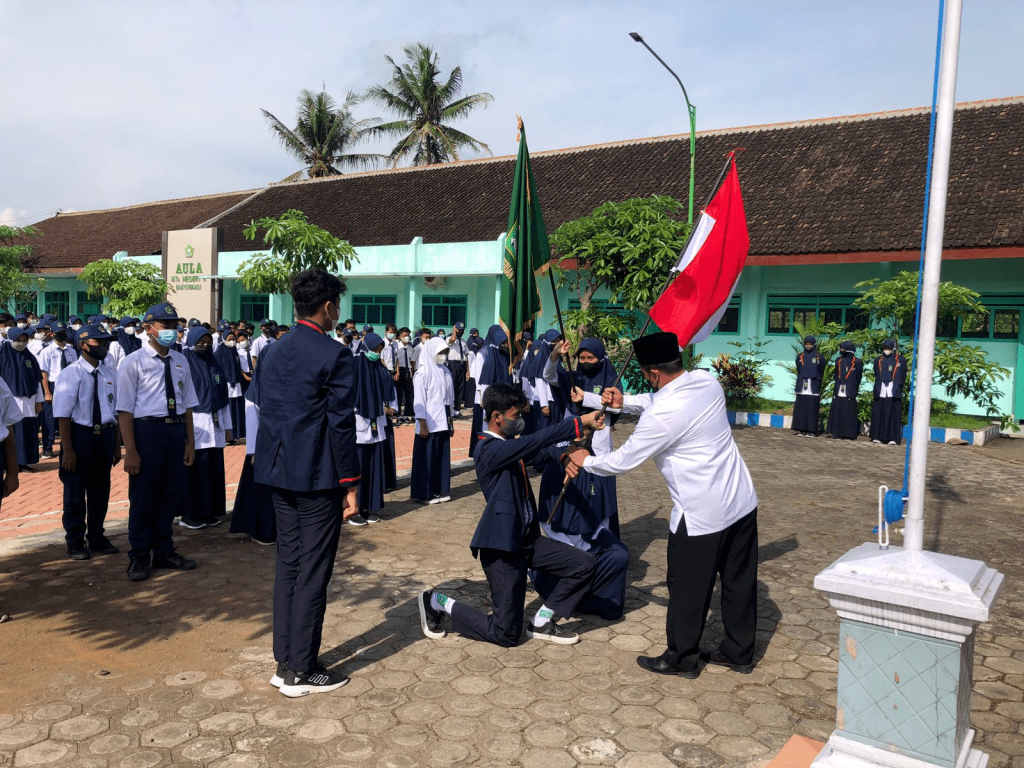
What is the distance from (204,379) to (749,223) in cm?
1406

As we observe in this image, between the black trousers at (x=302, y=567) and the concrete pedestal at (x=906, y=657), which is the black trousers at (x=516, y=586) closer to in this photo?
the black trousers at (x=302, y=567)

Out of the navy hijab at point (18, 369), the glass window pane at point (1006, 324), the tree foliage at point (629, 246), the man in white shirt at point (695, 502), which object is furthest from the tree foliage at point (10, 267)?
the glass window pane at point (1006, 324)

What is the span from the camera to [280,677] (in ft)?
13.3

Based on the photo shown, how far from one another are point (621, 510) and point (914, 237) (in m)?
11.0

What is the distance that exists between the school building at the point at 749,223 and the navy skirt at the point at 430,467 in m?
10.9

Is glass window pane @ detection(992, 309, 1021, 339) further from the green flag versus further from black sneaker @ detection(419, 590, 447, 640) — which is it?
black sneaker @ detection(419, 590, 447, 640)

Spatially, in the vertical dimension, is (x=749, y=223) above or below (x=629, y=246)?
above

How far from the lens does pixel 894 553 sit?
294cm

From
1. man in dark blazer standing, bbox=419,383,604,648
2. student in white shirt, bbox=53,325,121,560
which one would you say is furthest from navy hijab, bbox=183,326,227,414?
man in dark blazer standing, bbox=419,383,604,648

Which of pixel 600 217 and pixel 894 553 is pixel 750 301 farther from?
pixel 894 553

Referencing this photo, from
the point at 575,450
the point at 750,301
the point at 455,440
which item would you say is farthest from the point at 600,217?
the point at 575,450

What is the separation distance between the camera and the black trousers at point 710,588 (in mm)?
4195

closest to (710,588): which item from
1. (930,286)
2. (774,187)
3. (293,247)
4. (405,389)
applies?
(930,286)

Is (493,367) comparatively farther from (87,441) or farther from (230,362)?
(87,441)
